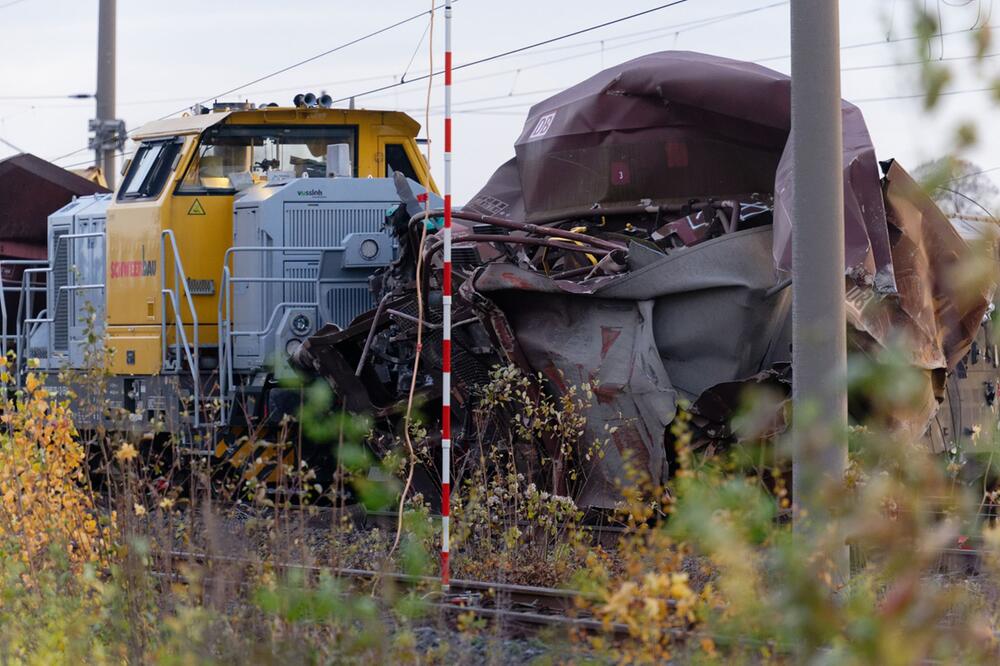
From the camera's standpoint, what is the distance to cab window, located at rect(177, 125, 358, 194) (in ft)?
39.8

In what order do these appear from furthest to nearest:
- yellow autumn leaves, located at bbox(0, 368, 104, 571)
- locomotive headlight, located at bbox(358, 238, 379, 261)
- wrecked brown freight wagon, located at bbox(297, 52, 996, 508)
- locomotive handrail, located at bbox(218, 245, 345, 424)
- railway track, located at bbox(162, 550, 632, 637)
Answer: locomotive headlight, located at bbox(358, 238, 379, 261)
locomotive handrail, located at bbox(218, 245, 345, 424)
wrecked brown freight wagon, located at bbox(297, 52, 996, 508)
yellow autumn leaves, located at bbox(0, 368, 104, 571)
railway track, located at bbox(162, 550, 632, 637)

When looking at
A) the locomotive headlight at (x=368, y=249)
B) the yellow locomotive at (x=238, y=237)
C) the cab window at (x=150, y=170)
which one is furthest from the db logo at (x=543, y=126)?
the cab window at (x=150, y=170)

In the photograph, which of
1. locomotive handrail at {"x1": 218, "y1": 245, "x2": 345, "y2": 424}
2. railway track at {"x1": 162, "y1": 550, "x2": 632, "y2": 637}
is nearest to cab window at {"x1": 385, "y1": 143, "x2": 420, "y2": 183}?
locomotive handrail at {"x1": 218, "y1": 245, "x2": 345, "y2": 424}

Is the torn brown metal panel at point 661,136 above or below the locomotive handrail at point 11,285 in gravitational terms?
Result: above

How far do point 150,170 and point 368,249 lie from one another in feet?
7.34

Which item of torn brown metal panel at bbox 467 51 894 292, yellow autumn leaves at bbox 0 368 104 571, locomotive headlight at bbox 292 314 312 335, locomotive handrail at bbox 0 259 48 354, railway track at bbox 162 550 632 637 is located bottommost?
railway track at bbox 162 550 632 637

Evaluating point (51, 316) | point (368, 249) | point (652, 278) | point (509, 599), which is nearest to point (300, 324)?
point (368, 249)

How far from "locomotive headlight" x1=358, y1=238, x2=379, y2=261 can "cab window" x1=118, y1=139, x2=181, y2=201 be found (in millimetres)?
1927

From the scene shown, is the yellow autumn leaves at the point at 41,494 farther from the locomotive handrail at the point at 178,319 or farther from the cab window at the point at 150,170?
the cab window at the point at 150,170

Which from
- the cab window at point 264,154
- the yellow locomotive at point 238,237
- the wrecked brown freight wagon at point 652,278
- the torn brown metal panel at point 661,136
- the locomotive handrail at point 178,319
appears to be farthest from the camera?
the cab window at point 264,154

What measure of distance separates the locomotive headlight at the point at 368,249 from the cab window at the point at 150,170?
1927 mm

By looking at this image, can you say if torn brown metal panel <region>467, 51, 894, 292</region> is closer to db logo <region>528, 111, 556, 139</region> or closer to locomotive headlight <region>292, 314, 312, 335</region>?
db logo <region>528, 111, 556, 139</region>

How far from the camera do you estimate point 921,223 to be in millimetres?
8500

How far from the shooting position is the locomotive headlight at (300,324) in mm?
11312
